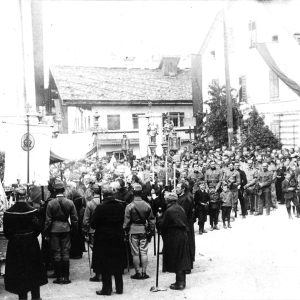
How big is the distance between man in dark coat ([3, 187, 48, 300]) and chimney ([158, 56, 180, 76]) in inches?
1168

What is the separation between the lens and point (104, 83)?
113ft

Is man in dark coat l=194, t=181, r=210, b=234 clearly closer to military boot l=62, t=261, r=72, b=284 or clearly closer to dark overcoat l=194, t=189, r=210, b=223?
dark overcoat l=194, t=189, r=210, b=223

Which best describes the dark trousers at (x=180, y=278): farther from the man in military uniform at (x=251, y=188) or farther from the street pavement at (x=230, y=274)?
the man in military uniform at (x=251, y=188)

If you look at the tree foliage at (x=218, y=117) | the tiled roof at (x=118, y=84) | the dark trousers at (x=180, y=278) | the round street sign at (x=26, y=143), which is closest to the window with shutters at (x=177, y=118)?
the tiled roof at (x=118, y=84)

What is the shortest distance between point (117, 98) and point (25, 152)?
2273 centimetres

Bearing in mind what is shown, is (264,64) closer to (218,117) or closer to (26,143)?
(218,117)

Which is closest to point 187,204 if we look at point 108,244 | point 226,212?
point 108,244

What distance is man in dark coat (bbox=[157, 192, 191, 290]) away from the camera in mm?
8398

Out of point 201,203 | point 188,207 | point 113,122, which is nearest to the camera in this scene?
point 188,207

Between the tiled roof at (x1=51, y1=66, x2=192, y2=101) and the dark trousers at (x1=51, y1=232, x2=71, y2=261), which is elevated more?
the tiled roof at (x1=51, y1=66, x2=192, y2=101)

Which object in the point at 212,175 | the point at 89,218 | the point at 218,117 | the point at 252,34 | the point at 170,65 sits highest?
the point at 252,34

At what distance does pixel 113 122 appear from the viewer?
112ft

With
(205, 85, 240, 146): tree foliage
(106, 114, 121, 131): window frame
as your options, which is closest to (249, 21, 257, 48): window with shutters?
(205, 85, 240, 146): tree foliage

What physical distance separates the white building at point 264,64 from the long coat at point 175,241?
15.7 meters
